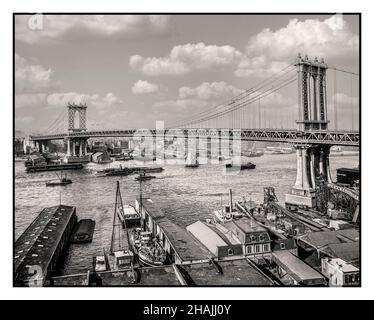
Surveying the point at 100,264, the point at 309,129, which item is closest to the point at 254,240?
the point at 100,264

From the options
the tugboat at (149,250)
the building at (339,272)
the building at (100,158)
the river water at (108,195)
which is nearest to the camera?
the building at (339,272)

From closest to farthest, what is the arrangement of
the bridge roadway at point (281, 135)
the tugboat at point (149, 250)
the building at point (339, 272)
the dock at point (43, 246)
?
the building at point (339, 272)
the dock at point (43, 246)
the tugboat at point (149, 250)
the bridge roadway at point (281, 135)

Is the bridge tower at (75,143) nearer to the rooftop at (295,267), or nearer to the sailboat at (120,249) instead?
the sailboat at (120,249)

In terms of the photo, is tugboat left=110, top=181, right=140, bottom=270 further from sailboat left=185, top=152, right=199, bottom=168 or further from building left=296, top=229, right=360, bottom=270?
sailboat left=185, top=152, right=199, bottom=168

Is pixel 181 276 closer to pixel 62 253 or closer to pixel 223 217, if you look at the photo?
pixel 62 253

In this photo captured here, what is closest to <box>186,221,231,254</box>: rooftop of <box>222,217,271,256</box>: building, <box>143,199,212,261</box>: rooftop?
<box>143,199,212,261</box>: rooftop

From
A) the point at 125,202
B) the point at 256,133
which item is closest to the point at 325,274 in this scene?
the point at 125,202

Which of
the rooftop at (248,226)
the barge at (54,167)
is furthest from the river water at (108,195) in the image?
the rooftop at (248,226)
